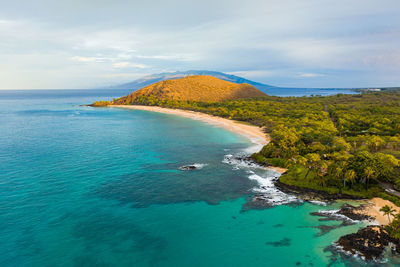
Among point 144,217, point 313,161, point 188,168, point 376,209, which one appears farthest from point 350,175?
point 144,217

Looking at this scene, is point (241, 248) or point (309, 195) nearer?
point (241, 248)

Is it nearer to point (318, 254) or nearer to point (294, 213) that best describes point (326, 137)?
point (294, 213)

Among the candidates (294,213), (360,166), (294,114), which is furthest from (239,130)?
(294,213)

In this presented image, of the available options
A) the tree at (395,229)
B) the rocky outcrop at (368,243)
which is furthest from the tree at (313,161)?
the tree at (395,229)

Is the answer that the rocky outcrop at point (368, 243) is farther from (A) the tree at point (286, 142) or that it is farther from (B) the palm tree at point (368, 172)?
(A) the tree at point (286, 142)

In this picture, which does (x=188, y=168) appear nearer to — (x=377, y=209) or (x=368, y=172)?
(x=368, y=172)

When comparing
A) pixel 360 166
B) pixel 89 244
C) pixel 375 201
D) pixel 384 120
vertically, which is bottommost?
pixel 89 244
